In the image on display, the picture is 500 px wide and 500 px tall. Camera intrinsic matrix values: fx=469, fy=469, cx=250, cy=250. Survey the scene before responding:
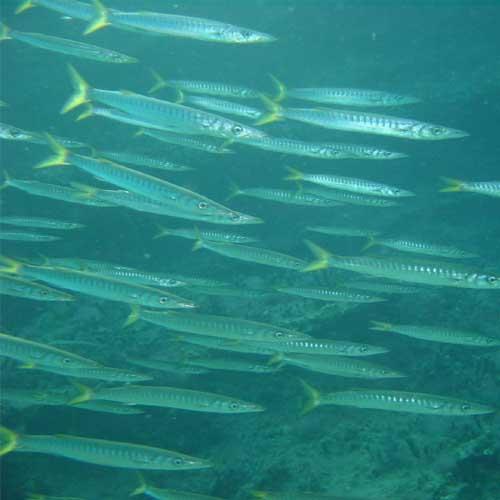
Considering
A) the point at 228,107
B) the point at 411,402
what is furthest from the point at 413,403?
the point at 228,107

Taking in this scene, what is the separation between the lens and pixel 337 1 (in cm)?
1827

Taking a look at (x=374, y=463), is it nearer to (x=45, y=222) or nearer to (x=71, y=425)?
(x=71, y=425)

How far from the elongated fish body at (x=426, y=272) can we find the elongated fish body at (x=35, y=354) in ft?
11.1

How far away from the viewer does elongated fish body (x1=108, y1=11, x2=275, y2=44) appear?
18.8 ft

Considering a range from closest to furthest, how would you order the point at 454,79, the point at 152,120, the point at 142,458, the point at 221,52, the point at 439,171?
1. the point at 142,458
2. the point at 152,120
3. the point at 439,171
4. the point at 454,79
5. the point at 221,52

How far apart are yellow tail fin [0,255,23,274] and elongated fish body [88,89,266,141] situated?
7.26 ft

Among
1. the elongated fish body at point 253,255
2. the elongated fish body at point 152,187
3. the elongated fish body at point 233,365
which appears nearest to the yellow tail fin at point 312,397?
the elongated fish body at point 233,365

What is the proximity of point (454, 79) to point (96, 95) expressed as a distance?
1267cm

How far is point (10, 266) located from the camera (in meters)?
5.57

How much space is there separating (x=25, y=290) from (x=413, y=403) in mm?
4574

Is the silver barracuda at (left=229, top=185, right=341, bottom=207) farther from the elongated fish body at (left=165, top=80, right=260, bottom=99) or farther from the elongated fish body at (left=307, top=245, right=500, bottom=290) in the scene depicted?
the elongated fish body at (left=307, top=245, right=500, bottom=290)

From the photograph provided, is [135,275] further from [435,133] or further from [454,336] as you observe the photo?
→ [435,133]

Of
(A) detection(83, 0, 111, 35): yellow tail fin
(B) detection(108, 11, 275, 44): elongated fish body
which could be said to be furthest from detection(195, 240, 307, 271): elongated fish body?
(A) detection(83, 0, 111, 35): yellow tail fin

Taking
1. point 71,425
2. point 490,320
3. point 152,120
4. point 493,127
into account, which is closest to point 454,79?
point 493,127
